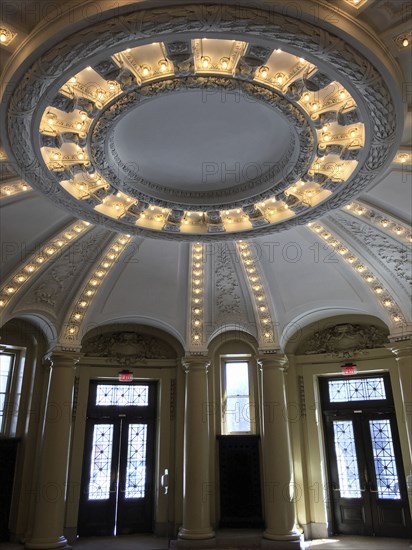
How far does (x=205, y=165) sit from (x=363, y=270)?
15.1 feet

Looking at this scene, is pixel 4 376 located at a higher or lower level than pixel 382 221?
lower

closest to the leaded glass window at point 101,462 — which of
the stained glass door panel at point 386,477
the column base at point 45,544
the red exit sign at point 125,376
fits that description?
the red exit sign at point 125,376

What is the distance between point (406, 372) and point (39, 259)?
27.4 feet

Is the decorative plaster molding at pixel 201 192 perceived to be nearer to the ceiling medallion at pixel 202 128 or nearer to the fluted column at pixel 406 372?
the ceiling medallion at pixel 202 128

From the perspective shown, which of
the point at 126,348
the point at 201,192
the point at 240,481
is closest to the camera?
the point at 201,192

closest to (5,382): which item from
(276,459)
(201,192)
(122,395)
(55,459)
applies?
(55,459)

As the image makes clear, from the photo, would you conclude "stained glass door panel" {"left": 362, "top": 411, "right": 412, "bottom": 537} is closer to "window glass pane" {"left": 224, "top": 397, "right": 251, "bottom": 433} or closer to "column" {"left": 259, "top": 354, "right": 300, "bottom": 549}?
"column" {"left": 259, "top": 354, "right": 300, "bottom": 549}

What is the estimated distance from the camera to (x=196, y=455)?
11273 millimetres

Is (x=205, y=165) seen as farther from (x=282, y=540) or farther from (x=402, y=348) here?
(x=282, y=540)

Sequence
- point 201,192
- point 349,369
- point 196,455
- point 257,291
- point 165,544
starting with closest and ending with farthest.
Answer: point 201,192 < point 165,544 < point 196,455 < point 257,291 < point 349,369

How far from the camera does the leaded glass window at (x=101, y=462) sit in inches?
472

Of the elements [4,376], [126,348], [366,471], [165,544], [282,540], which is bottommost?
[165,544]

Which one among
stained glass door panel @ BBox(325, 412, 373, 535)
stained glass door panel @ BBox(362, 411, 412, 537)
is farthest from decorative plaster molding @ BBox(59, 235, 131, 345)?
stained glass door panel @ BBox(362, 411, 412, 537)

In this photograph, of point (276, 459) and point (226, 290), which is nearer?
point (276, 459)
